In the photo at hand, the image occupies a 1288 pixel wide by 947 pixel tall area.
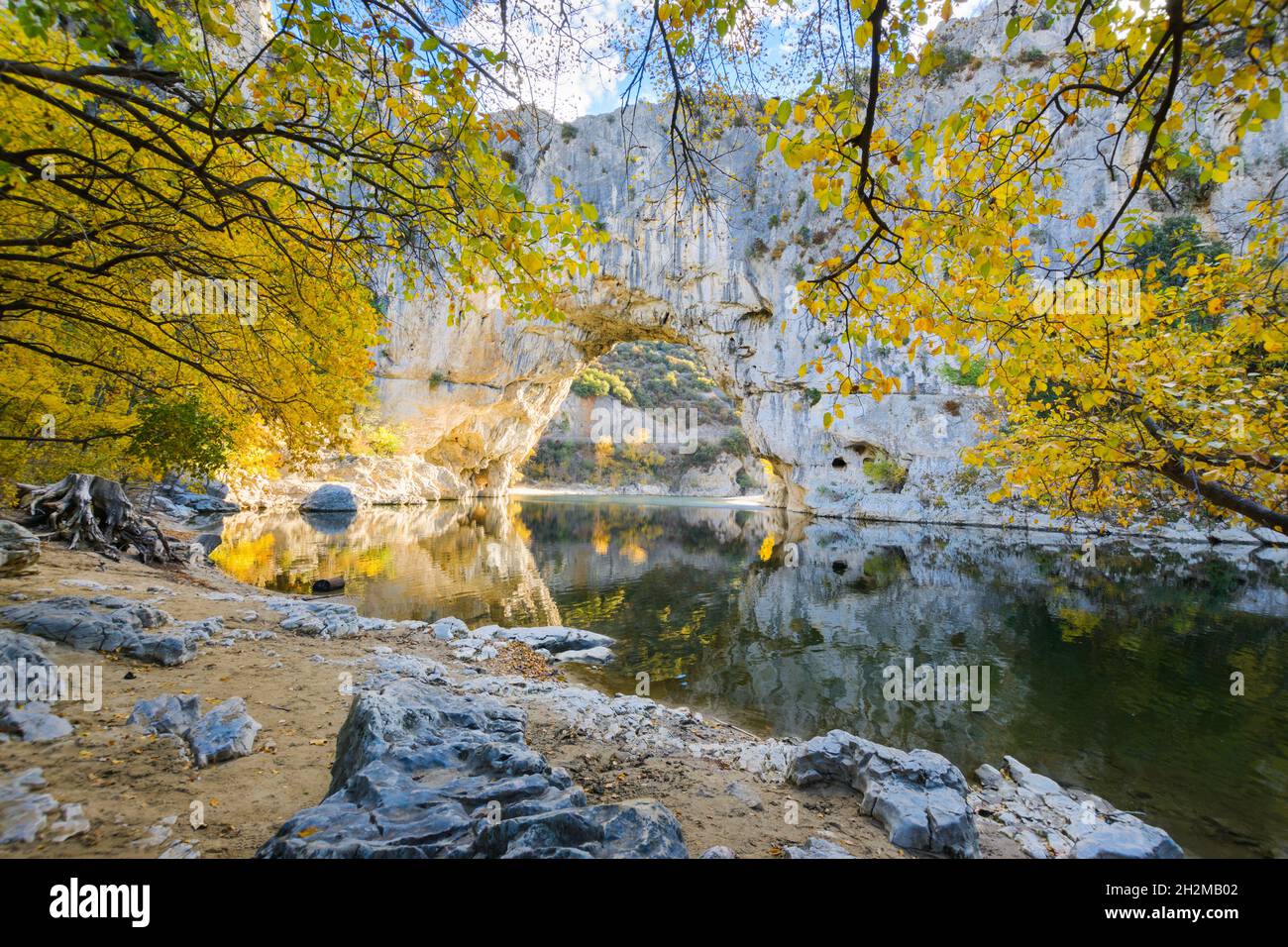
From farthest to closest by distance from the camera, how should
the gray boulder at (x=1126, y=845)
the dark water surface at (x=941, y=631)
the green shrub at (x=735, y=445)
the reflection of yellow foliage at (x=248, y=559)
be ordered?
the green shrub at (x=735, y=445) < the reflection of yellow foliage at (x=248, y=559) < the dark water surface at (x=941, y=631) < the gray boulder at (x=1126, y=845)

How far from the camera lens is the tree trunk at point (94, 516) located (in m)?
8.98

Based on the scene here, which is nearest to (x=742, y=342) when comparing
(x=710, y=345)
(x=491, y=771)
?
(x=710, y=345)

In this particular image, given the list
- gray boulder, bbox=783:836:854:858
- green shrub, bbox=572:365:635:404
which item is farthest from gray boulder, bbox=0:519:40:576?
green shrub, bbox=572:365:635:404

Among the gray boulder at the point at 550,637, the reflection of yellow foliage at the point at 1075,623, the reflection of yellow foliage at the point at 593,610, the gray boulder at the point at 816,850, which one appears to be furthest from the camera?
the reflection of yellow foliage at the point at 593,610

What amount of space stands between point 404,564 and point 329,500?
62.9 ft

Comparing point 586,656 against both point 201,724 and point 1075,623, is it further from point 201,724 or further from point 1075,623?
point 1075,623

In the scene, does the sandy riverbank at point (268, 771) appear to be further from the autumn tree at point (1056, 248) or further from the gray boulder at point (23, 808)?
the autumn tree at point (1056, 248)

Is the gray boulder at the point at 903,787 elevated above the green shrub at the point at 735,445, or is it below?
below

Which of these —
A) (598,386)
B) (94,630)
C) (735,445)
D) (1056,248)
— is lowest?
(94,630)

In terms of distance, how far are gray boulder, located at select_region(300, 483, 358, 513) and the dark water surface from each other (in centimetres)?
882

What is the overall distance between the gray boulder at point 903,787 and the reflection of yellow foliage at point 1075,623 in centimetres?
768

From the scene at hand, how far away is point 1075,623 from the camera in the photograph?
33.6 feet

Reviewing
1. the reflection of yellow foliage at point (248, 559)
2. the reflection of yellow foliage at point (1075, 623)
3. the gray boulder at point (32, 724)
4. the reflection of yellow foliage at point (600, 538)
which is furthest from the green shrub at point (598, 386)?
the gray boulder at point (32, 724)
